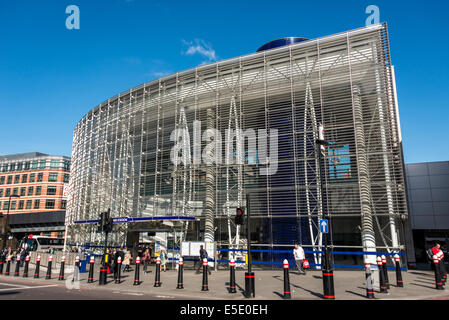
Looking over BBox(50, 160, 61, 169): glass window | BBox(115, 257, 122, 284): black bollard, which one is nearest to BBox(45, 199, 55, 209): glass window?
BBox(50, 160, 61, 169): glass window

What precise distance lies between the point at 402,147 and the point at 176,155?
16658mm

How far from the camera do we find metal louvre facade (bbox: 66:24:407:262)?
18.7 metres

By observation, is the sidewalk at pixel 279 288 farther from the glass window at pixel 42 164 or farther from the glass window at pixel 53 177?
the glass window at pixel 42 164

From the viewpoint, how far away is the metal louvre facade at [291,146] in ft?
61.5

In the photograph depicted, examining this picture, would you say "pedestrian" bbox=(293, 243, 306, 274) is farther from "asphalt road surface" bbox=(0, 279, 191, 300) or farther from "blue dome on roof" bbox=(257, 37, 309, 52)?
"blue dome on roof" bbox=(257, 37, 309, 52)

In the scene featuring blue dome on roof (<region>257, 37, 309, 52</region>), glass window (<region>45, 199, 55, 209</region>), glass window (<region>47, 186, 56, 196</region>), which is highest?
blue dome on roof (<region>257, 37, 309, 52</region>)

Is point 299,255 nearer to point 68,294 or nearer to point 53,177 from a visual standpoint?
point 68,294

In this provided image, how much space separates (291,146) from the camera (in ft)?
67.3

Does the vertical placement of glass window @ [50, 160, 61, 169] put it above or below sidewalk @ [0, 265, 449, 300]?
above

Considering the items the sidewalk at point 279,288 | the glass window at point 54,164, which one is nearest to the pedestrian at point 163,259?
the sidewalk at point 279,288

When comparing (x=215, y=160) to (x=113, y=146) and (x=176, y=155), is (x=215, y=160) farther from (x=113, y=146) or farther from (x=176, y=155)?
(x=113, y=146)

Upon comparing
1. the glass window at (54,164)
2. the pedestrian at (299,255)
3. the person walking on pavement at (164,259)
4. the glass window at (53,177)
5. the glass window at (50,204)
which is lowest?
the person walking on pavement at (164,259)
